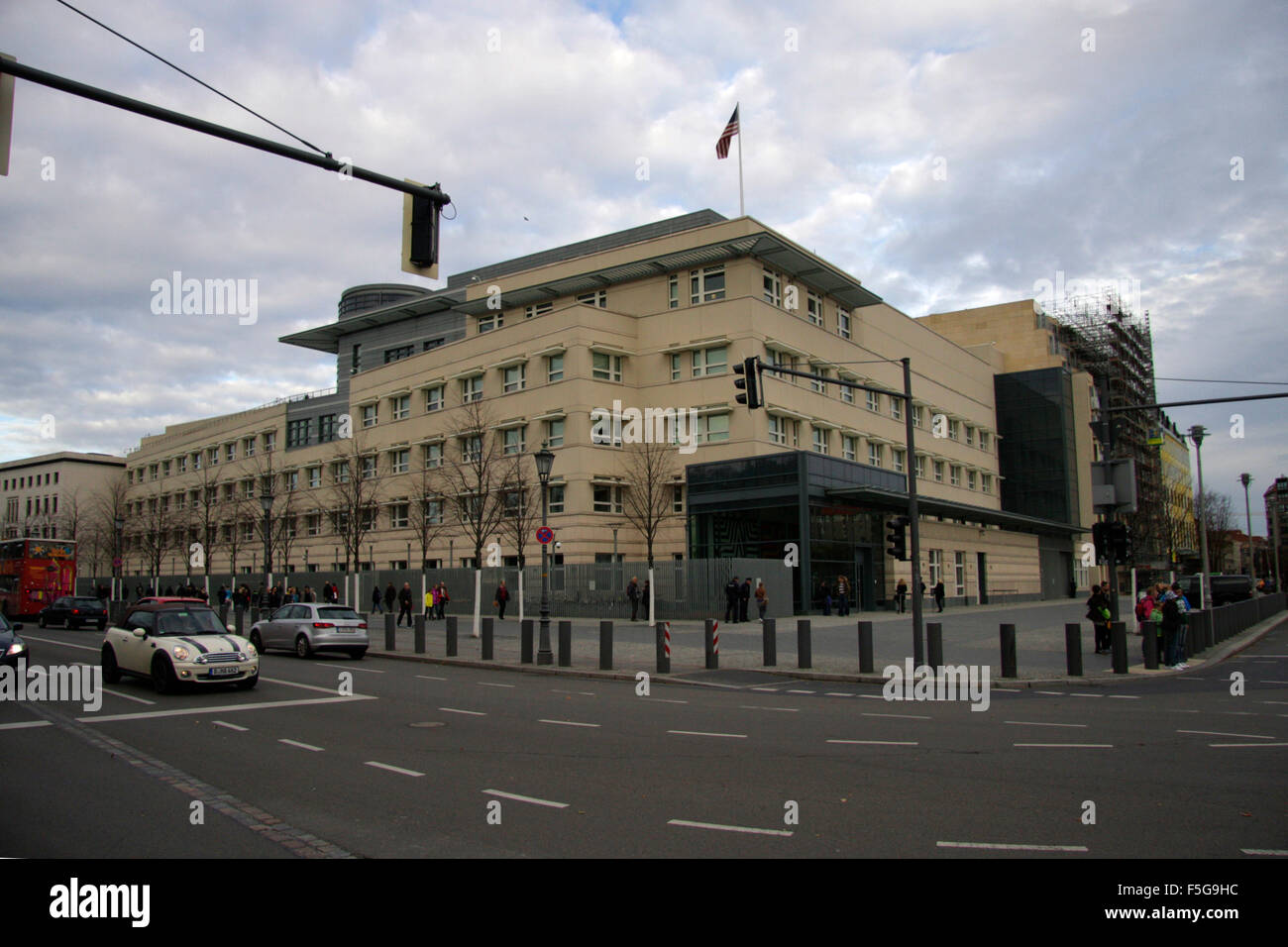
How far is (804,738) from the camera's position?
1077cm

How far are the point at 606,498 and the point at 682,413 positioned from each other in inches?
237

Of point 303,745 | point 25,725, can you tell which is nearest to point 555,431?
point 25,725

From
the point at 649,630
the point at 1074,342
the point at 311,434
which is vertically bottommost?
the point at 649,630

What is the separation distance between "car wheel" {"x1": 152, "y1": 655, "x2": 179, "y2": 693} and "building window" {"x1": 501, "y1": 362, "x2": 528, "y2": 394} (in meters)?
36.3

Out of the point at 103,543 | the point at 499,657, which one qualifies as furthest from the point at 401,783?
the point at 103,543

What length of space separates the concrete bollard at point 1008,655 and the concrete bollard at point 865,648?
2.49 m

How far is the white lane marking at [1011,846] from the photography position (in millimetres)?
5992

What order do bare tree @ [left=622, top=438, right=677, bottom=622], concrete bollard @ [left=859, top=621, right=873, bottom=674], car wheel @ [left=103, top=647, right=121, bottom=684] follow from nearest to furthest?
1. car wheel @ [left=103, top=647, right=121, bottom=684]
2. concrete bollard @ [left=859, top=621, right=873, bottom=674]
3. bare tree @ [left=622, top=438, right=677, bottom=622]

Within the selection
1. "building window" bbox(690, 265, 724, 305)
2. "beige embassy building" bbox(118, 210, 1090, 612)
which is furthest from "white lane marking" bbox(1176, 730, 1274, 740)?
"building window" bbox(690, 265, 724, 305)

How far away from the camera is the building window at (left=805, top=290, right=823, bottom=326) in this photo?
51.9 m

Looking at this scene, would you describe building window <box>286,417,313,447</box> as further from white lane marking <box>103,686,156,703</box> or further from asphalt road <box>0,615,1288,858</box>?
asphalt road <box>0,615,1288,858</box>

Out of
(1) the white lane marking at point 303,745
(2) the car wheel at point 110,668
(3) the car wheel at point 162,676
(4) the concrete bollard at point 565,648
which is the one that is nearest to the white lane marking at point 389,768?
(1) the white lane marking at point 303,745
